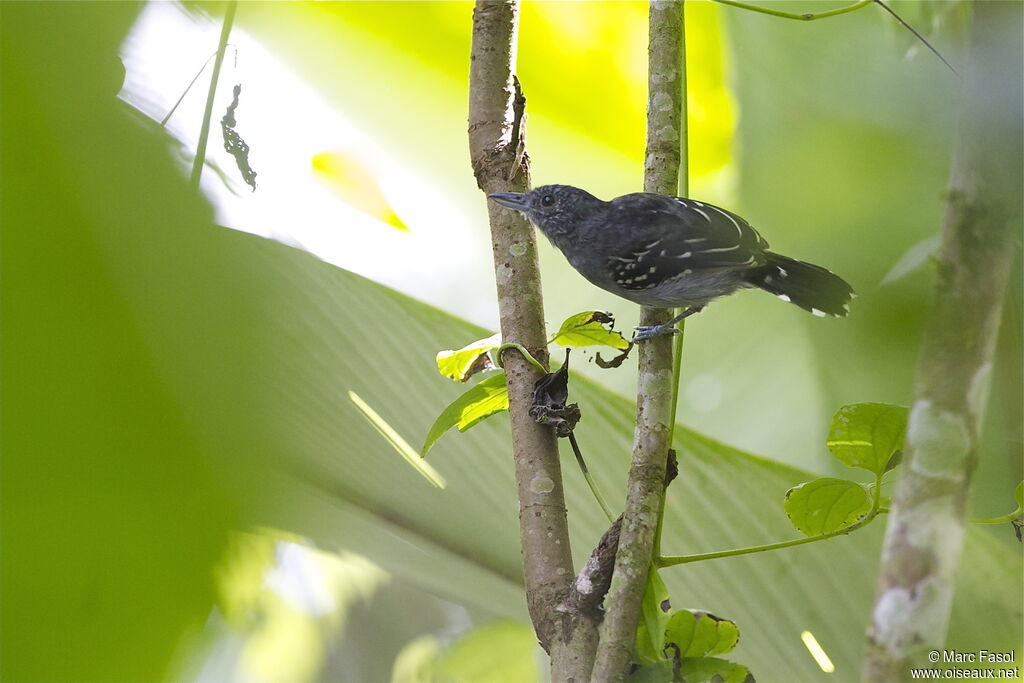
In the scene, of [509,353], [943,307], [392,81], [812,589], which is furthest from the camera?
[392,81]

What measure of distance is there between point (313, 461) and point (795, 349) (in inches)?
32.2

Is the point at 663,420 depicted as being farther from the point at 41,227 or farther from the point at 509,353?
the point at 41,227

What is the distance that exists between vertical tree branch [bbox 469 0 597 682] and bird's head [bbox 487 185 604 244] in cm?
2

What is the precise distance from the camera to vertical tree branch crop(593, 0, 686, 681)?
577 millimetres

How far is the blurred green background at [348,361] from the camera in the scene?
1021 millimetres

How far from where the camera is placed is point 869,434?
0.62 metres

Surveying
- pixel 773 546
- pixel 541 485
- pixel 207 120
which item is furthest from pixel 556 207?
pixel 207 120

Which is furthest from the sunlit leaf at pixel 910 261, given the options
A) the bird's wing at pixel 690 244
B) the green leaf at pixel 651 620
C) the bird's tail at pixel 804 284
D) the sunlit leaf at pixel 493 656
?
the sunlit leaf at pixel 493 656

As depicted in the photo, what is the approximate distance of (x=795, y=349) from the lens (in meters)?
1.06

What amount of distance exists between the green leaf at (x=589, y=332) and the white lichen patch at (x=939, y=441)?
40 centimetres

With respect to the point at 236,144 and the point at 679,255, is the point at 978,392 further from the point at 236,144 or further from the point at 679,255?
the point at 236,144

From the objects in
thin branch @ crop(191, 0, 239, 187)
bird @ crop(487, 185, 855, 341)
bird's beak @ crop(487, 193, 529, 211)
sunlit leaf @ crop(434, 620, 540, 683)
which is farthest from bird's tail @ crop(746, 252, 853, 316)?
thin branch @ crop(191, 0, 239, 187)

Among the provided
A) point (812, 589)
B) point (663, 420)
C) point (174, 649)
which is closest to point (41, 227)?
point (174, 649)

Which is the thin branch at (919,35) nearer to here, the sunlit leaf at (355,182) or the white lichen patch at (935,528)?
the white lichen patch at (935,528)
